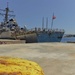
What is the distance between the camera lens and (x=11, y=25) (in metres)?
54.4

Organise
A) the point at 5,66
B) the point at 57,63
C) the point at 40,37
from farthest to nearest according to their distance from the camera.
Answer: the point at 40,37
the point at 57,63
the point at 5,66

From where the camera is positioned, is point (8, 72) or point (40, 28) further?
point (40, 28)

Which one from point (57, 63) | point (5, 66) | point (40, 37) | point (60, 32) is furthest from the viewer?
point (60, 32)

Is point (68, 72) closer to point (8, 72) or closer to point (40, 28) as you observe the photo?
point (8, 72)

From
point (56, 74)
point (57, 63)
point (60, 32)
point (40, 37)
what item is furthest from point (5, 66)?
point (60, 32)

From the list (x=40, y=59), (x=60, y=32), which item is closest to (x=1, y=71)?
(x=40, y=59)

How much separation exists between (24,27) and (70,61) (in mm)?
50623

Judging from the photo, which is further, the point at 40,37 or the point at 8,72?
the point at 40,37

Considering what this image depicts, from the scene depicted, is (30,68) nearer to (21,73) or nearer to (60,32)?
(21,73)

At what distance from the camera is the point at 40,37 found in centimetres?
4959

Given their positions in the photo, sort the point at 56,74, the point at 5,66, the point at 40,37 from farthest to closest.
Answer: the point at 40,37
the point at 56,74
the point at 5,66

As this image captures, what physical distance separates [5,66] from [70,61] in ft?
11.0

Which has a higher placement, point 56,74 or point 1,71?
point 1,71

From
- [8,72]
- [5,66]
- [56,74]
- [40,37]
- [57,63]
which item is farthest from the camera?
[40,37]
